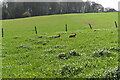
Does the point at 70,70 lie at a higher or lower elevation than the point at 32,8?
lower

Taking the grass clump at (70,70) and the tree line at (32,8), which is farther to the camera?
the tree line at (32,8)

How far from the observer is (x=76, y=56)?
61.8 feet

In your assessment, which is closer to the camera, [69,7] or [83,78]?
[83,78]

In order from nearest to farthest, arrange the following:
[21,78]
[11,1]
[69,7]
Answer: [21,78] < [11,1] < [69,7]

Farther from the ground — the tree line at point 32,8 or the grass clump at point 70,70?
the tree line at point 32,8

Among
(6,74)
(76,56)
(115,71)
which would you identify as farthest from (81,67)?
(6,74)

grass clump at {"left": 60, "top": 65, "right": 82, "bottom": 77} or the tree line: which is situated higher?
the tree line

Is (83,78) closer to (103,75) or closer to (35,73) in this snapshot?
(103,75)

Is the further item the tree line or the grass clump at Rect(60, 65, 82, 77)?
the tree line

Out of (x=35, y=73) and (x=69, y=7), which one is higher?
(x=69, y=7)

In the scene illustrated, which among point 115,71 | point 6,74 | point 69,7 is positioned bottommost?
point 6,74

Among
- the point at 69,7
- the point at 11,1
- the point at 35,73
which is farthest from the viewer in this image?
the point at 69,7

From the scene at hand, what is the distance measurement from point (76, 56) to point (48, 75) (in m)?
5.66

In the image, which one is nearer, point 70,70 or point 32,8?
point 70,70
